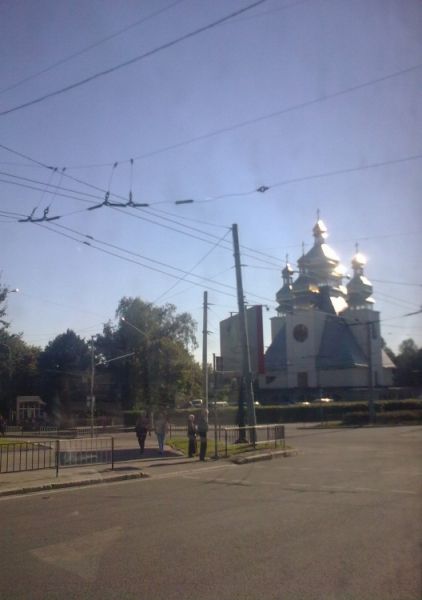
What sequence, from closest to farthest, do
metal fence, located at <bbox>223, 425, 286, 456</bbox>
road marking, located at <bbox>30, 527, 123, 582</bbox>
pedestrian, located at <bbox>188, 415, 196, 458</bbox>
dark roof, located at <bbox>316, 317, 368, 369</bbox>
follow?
road marking, located at <bbox>30, 527, 123, 582</bbox> → pedestrian, located at <bbox>188, 415, 196, 458</bbox> → metal fence, located at <bbox>223, 425, 286, 456</bbox> → dark roof, located at <bbox>316, 317, 368, 369</bbox>

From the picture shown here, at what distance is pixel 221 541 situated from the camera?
323 inches

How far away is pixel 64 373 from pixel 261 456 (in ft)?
186

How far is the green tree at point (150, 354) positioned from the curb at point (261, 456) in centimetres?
3737

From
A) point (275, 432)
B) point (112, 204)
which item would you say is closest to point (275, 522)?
point (112, 204)

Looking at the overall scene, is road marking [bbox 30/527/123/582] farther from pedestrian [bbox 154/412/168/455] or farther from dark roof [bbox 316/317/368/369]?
dark roof [bbox 316/317/368/369]

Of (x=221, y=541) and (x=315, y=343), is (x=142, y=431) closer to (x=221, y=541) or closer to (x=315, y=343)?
(x=221, y=541)

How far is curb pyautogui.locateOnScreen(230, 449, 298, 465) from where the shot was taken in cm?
1990

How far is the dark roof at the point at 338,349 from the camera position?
7138 centimetres

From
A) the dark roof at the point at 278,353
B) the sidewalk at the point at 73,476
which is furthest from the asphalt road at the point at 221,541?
the dark roof at the point at 278,353

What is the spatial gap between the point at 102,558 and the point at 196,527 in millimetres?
2013

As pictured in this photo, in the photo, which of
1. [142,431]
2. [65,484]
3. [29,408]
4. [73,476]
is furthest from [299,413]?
[65,484]

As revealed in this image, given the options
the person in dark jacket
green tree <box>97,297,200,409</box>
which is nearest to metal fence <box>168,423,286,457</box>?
the person in dark jacket

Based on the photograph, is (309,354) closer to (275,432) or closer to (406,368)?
(275,432)

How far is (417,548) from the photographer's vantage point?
7.57 meters
